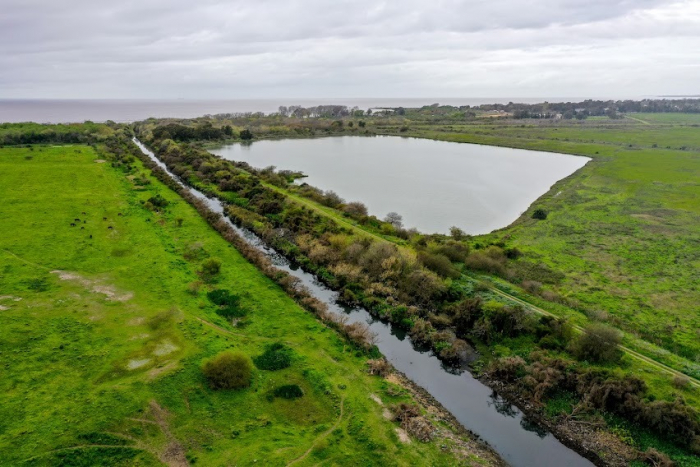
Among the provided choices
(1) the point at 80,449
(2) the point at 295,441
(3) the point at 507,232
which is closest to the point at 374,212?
(3) the point at 507,232

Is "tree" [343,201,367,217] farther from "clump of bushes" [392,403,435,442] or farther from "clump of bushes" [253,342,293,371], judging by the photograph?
"clump of bushes" [392,403,435,442]

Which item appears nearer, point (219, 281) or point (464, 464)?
point (464, 464)

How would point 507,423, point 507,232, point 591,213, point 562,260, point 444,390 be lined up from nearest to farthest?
1. point 507,423
2. point 444,390
3. point 562,260
4. point 507,232
5. point 591,213

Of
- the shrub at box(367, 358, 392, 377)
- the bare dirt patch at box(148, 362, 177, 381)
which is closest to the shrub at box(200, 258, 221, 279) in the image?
the bare dirt patch at box(148, 362, 177, 381)

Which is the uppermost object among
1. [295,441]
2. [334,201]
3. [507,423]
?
[334,201]

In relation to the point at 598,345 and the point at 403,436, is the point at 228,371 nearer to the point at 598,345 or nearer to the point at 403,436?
the point at 403,436

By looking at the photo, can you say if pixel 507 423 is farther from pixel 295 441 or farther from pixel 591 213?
pixel 591 213

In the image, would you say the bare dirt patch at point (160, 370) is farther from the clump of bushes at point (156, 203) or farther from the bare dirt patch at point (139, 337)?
the clump of bushes at point (156, 203)

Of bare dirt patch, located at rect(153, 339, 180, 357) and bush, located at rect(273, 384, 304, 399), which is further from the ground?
bare dirt patch, located at rect(153, 339, 180, 357)
